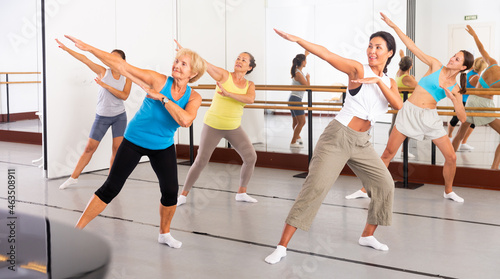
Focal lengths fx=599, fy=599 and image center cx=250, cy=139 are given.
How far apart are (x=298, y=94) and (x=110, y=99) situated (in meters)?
2.62

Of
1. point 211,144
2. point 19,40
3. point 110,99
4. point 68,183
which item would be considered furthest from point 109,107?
point 19,40

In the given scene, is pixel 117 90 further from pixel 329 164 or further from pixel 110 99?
pixel 329 164

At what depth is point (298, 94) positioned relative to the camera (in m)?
7.91

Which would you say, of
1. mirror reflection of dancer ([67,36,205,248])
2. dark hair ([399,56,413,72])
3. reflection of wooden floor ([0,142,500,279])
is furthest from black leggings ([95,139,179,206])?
dark hair ([399,56,413,72])

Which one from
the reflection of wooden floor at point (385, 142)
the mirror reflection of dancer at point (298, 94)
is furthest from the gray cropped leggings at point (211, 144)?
the reflection of wooden floor at point (385, 142)

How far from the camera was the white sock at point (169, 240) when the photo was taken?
4.26 meters

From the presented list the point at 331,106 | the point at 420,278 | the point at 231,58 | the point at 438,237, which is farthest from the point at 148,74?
the point at 231,58

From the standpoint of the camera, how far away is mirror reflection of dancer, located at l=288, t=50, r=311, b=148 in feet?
25.7

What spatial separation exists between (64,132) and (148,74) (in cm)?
372

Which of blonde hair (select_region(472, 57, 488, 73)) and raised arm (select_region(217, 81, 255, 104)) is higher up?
blonde hair (select_region(472, 57, 488, 73))

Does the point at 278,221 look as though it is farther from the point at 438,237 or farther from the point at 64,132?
the point at 64,132

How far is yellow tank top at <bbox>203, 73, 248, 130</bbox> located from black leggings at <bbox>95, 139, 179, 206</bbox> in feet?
4.27

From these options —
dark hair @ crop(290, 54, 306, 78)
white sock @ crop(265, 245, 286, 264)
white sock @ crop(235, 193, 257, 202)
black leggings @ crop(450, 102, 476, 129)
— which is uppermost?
dark hair @ crop(290, 54, 306, 78)

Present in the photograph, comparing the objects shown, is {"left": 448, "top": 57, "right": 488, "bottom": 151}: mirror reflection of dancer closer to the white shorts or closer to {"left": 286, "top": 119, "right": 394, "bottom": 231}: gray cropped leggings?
the white shorts
